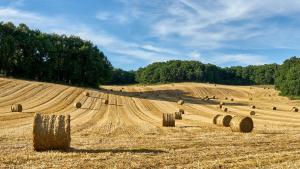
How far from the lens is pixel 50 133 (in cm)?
1659

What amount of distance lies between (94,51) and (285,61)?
46.0 meters

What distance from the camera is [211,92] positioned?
338 ft

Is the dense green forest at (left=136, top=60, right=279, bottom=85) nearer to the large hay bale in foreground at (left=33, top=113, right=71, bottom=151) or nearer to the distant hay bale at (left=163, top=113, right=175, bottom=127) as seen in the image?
the distant hay bale at (left=163, top=113, right=175, bottom=127)

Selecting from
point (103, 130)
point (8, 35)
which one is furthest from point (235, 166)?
point (8, 35)

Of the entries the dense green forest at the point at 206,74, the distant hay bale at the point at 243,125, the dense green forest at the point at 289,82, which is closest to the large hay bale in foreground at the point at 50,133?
the distant hay bale at the point at 243,125

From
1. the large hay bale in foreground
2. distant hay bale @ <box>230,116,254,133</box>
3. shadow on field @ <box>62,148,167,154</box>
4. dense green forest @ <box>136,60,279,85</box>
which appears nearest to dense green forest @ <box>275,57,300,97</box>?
dense green forest @ <box>136,60,279,85</box>

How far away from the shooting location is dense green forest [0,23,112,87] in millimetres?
81000

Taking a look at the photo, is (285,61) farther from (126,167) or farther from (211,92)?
(126,167)

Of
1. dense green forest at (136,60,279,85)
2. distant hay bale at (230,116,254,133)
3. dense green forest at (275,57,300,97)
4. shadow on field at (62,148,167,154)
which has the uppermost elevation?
dense green forest at (136,60,279,85)

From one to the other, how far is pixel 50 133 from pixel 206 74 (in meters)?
144

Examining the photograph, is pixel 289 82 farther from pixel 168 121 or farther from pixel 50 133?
pixel 50 133

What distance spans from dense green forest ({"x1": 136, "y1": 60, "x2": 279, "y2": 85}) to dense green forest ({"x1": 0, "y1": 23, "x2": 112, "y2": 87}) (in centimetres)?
6460

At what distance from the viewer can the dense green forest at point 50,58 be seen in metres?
81.0

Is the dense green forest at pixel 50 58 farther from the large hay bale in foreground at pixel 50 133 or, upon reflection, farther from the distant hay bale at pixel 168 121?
the large hay bale in foreground at pixel 50 133
